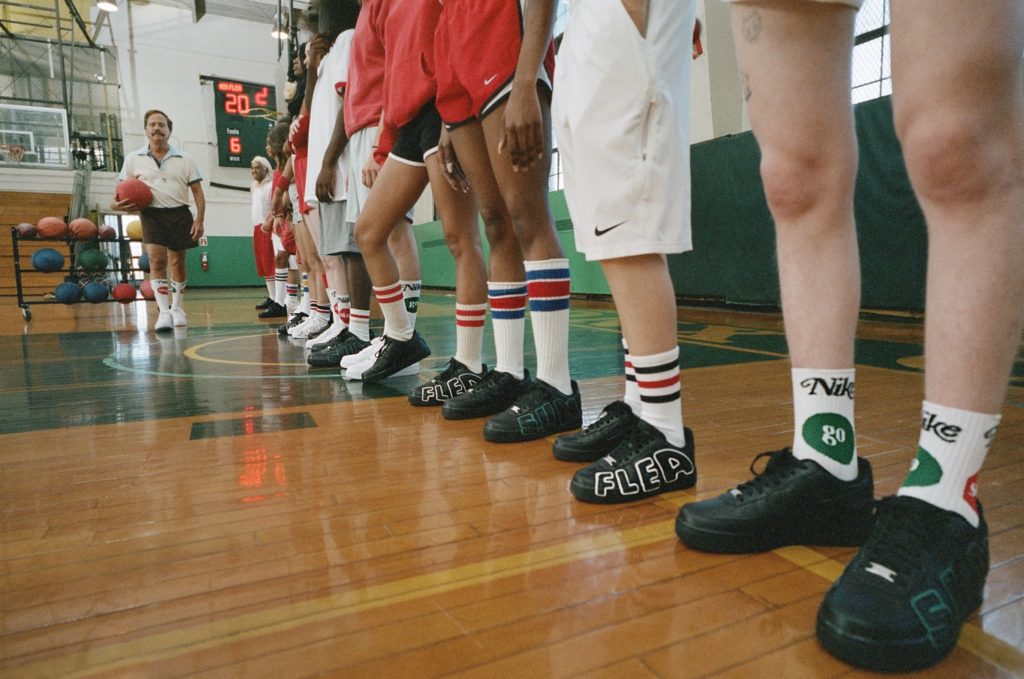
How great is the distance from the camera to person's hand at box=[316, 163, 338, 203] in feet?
9.67

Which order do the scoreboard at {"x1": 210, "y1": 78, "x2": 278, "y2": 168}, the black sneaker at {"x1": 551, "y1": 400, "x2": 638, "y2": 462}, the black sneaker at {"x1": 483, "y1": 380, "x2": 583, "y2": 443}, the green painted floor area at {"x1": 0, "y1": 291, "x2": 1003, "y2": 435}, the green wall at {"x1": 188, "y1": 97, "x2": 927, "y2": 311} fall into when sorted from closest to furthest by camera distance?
1. the black sneaker at {"x1": 551, "y1": 400, "x2": 638, "y2": 462}
2. the black sneaker at {"x1": 483, "y1": 380, "x2": 583, "y2": 443}
3. the green painted floor area at {"x1": 0, "y1": 291, "x2": 1003, "y2": 435}
4. the green wall at {"x1": 188, "y1": 97, "x2": 927, "y2": 311}
5. the scoreboard at {"x1": 210, "y1": 78, "x2": 278, "y2": 168}

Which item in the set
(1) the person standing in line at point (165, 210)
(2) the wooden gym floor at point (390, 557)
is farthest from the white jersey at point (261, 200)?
(2) the wooden gym floor at point (390, 557)

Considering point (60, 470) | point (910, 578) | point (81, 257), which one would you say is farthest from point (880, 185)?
point (81, 257)

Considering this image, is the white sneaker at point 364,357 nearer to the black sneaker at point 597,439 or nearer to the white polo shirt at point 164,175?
the black sneaker at point 597,439

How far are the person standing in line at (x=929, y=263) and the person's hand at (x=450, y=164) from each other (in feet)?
3.74

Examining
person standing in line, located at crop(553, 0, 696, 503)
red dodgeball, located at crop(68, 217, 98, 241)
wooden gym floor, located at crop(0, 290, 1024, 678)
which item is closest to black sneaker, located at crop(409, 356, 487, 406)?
wooden gym floor, located at crop(0, 290, 1024, 678)

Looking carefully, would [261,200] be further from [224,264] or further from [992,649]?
[224,264]

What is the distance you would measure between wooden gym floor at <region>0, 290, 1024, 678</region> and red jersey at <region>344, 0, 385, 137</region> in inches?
49.4

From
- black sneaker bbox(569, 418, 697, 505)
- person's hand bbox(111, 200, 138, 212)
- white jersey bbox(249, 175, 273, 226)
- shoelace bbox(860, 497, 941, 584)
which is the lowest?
black sneaker bbox(569, 418, 697, 505)

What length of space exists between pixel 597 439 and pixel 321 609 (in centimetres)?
74

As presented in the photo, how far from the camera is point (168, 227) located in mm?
5129

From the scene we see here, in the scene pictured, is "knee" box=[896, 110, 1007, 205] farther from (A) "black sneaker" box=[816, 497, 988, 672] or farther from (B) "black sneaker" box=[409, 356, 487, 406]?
(B) "black sneaker" box=[409, 356, 487, 406]

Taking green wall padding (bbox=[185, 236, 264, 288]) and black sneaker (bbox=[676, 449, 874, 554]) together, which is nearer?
black sneaker (bbox=[676, 449, 874, 554])

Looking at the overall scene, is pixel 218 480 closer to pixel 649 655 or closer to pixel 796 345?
pixel 649 655
